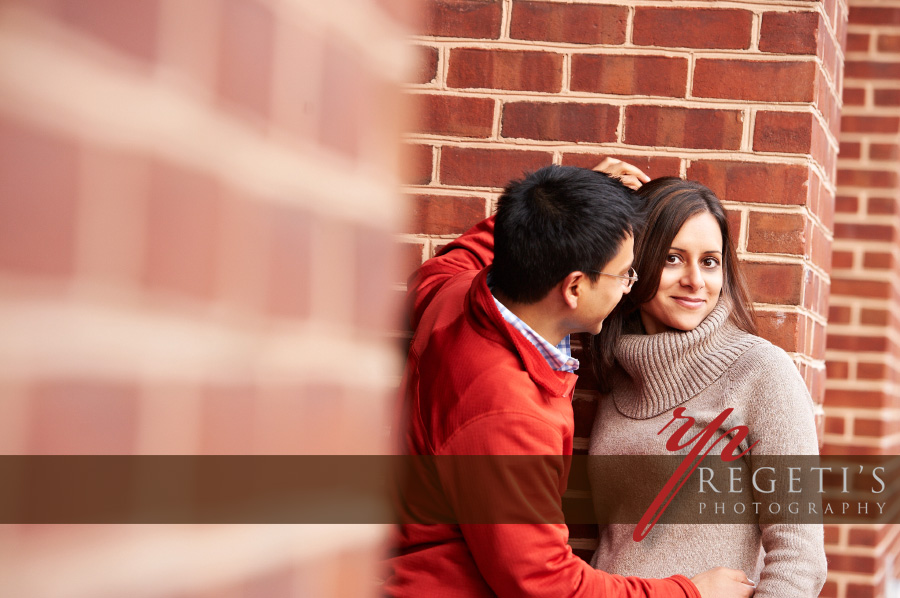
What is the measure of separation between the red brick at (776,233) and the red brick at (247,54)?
2006mm

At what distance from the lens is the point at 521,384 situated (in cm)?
168

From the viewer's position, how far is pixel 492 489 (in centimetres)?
160

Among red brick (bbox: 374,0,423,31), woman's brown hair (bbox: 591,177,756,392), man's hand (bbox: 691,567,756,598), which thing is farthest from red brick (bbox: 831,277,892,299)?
red brick (bbox: 374,0,423,31)

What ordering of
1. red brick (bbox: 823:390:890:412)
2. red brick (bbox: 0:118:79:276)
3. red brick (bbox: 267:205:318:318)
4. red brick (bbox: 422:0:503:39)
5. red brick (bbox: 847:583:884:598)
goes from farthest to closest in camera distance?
red brick (bbox: 823:390:890:412) < red brick (bbox: 847:583:884:598) < red brick (bbox: 422:0:503:39) < red brick (bbox: 267:205:318:318) < red brick (bbox: 0:118:79:276)

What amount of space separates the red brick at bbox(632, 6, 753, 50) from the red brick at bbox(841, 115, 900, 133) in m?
1.52

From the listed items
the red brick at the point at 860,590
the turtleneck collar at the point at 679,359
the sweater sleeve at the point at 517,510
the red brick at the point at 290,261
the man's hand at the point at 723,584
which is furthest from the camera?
the red brick at the point at 860,590

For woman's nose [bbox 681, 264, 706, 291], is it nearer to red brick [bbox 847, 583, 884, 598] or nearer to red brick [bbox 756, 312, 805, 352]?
red brick [bbox 756, 312, 805, 352]

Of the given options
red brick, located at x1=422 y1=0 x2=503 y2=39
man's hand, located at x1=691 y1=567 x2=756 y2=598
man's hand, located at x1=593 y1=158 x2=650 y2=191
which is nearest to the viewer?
man's hand, located at x1=691 y1=567 x2=756 y2=598

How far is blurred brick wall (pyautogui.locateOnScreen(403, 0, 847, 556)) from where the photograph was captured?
2.19 meters

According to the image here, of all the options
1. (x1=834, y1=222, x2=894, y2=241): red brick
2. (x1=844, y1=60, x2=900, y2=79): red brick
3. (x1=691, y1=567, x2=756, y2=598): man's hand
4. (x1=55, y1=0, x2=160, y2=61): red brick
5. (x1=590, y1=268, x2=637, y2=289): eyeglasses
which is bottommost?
(x1=691, y1=567, x2=756, y2=598): man's hand

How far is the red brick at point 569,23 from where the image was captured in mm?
2238

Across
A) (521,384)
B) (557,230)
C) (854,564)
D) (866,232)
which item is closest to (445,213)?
(557,230)

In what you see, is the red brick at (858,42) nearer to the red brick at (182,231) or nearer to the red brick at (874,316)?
the red brick at (874,316)

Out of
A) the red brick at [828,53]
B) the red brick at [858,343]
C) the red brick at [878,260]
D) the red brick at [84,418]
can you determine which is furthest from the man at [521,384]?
the red brick at [878,260]
